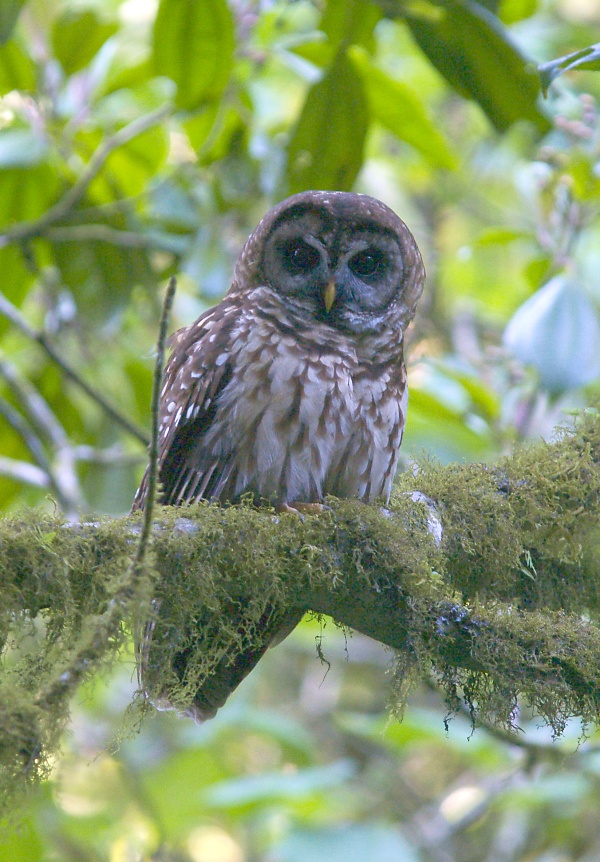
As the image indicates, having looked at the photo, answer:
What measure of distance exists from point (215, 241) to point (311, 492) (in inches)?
83.2

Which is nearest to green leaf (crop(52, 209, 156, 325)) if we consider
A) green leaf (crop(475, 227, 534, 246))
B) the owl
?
the owl

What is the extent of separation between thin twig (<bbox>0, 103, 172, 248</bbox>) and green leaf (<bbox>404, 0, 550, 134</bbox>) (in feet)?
4.24

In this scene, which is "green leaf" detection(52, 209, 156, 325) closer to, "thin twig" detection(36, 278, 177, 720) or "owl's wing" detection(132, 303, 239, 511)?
"owl's wing" detection(132, 303, 239, 511)

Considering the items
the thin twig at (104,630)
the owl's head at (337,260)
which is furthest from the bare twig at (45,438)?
the thin twig at (104,630)

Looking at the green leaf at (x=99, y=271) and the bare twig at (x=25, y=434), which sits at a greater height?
the green leaf at (x=99, y=271)

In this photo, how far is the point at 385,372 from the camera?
3.40 m

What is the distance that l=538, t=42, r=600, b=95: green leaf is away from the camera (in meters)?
2.56

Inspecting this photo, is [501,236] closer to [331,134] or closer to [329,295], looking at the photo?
[331,134]

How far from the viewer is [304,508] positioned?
2865mm

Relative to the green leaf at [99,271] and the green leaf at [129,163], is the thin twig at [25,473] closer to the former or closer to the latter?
the green leaf at [99,271]

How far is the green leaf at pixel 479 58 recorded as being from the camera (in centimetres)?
359

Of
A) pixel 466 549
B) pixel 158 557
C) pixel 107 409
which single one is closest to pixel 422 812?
pixel 107 409

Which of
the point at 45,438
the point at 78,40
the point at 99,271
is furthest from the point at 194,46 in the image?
the point at 45,438

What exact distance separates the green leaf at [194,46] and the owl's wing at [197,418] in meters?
1.07
